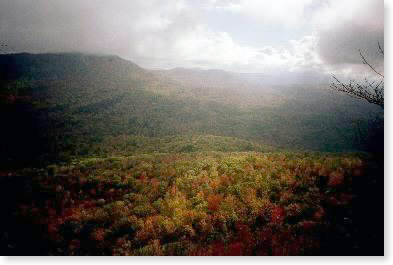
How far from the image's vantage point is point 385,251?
5.60m

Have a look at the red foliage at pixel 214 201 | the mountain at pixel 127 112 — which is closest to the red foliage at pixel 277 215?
the red foliage at pixel 214 201

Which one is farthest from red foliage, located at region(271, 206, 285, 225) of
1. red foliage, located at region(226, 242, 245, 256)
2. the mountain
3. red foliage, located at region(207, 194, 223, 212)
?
the mountain

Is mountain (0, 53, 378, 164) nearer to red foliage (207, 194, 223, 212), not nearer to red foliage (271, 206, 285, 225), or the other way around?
red foliage (271, 206, 285, 225)

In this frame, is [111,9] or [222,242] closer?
[222,242]

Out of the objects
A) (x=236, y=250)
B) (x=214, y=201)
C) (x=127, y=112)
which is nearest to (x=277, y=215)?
(x=236, y=250)

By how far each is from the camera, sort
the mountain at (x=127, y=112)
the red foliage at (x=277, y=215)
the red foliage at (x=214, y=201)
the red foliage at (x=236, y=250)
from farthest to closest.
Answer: the mountain at (x=127, y=112) < the red foliage at (x=214, y=201) < the red foliage at (x=277, y=215) < the red foliage at (x=236, y=250)

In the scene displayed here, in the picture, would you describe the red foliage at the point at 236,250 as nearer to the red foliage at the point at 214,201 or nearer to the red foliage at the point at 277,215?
the red foliage at the point at 277,215

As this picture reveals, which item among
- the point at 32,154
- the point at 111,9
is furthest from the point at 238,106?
the point at 111,9

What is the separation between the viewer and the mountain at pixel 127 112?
26.1 m

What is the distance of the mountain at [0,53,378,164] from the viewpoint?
2611cm

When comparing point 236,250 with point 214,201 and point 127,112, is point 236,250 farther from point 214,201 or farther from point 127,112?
point 127,112

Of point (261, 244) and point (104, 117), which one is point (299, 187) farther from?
point (104, 117)

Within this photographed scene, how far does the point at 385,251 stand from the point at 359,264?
0.71 meters

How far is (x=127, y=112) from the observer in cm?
4925
